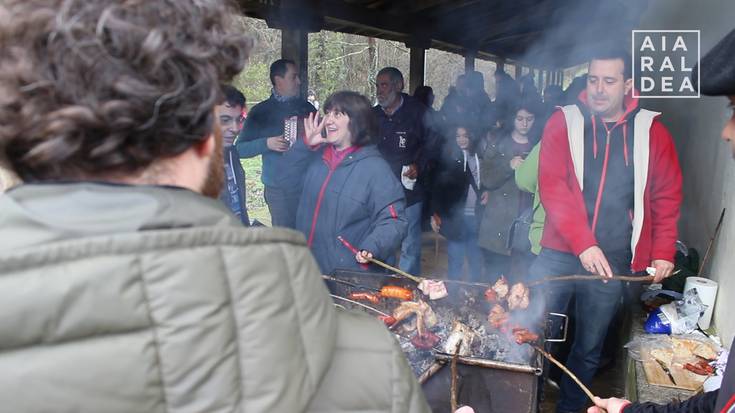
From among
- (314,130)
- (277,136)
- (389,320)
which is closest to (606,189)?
(389,320)

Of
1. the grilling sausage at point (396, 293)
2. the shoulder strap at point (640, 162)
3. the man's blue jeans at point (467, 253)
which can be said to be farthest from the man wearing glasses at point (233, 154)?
the shoulder strap at point (640, 162)

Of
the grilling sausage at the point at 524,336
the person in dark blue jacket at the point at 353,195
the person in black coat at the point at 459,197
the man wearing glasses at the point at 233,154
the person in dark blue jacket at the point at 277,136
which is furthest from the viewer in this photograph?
the person in black coat at the point at 459,197

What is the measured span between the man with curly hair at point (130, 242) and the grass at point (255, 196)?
28.1 feet

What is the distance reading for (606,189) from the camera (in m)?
3.63

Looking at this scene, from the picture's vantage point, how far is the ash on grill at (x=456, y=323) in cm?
316

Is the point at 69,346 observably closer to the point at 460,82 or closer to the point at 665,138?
the point at 665,138

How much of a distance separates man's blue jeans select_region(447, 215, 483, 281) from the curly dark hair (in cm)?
559

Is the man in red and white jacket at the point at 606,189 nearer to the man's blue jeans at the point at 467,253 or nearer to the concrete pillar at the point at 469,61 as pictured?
the man's blue jeans at the point at 467,253

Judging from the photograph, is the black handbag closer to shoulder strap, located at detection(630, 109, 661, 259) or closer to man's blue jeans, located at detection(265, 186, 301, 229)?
shoulder strap, located at detection(630, 109, 661, 259)

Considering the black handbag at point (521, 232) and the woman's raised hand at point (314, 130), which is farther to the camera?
the black handbag at point (521, 232)

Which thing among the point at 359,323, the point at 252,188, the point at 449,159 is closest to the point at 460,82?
the point at 449,159

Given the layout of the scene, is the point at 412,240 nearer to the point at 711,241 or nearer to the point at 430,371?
the point at 711,241

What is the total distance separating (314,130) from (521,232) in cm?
237

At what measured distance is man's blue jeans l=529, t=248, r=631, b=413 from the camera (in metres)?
3.77
